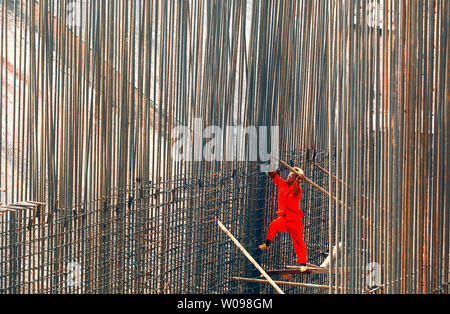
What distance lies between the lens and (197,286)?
2654 mm

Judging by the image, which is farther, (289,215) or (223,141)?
(289,215)

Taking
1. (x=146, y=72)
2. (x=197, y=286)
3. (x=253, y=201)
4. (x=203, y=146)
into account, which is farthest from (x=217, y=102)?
(x=197, y=286)

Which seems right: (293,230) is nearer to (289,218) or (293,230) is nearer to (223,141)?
Result: (289,218)

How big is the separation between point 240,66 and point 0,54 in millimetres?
1209

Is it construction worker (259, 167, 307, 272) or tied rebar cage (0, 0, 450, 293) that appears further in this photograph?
construction worker (259, 167, 307, 272)

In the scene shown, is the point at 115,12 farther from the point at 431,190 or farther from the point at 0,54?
the point at 431,190

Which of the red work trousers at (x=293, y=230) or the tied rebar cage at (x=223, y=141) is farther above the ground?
the tied rebar cage at (x=223, y=141)

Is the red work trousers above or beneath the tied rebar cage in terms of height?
beneath

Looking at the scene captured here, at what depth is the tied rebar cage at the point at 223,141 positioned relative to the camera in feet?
4.89

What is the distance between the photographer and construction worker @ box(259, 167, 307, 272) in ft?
9.90

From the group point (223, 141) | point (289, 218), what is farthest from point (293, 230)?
point (223, 141)

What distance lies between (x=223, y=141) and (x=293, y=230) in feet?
2.33

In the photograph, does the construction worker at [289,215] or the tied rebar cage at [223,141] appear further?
the construction worker at [289,215]

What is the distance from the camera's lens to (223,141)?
2.70m
